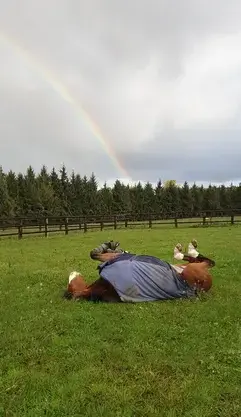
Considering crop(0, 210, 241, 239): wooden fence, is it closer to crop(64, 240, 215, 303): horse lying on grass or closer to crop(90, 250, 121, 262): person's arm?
crop(90, 250, 121, 262): person's arm

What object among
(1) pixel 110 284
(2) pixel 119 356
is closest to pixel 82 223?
(1) pixel 110 284

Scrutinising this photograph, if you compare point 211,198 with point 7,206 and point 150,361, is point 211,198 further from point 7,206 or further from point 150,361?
point 150,361

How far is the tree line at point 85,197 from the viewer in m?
68.7

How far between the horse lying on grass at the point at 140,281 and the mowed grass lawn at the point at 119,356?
14.7 inches

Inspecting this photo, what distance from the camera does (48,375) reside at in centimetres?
560

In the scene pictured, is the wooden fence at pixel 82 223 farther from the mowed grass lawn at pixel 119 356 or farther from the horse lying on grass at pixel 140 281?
the mowed grass lawn at pixel 119 356

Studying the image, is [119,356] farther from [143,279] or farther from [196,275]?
[196,275]

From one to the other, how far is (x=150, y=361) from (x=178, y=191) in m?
95.6

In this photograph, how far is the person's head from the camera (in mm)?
9680

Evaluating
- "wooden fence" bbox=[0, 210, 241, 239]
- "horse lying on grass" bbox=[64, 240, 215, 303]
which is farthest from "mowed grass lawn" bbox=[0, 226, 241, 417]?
"wooden fence" bbox=[0, 210, 241, 239]

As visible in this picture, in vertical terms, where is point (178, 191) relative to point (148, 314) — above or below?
above

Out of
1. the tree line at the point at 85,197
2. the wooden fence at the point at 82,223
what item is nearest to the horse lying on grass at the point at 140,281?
the wooden fence at the point at 82,223

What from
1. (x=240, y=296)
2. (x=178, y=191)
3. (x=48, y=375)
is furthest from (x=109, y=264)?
(x=178, y=191)

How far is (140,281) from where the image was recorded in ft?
30.9
